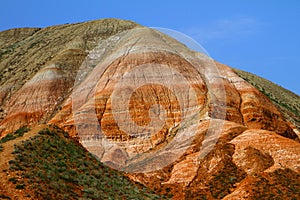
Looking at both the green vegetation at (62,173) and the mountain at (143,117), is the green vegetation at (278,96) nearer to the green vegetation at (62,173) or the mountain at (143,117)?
the mountain at (143,117)

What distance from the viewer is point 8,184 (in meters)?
21.2

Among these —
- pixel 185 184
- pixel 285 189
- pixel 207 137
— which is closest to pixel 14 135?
pixel 185 184

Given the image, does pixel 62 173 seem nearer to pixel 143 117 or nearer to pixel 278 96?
pixel 143 117

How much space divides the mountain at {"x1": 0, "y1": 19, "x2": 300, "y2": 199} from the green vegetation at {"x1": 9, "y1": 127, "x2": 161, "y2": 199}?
0.10 meters

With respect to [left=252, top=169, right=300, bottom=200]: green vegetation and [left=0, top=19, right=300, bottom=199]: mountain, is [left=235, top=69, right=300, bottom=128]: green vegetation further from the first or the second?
[left=252, top=169, right=300, bottom=200]: green vegetation

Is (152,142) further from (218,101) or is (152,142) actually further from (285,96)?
(285,96)

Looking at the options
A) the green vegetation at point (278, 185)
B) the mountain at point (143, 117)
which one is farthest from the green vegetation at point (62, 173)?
the green vegetation at point (278, 185)

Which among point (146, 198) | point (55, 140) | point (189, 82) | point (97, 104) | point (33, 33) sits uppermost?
point (33, 33)

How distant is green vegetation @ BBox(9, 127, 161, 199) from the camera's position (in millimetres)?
22061

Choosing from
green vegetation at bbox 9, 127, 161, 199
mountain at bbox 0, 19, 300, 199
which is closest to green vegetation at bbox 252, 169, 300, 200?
mountain at bbox 0, 19, 300, 199

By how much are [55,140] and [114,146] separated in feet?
87.0

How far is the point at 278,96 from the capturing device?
86.3 meters

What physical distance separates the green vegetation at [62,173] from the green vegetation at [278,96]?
47.1 metres

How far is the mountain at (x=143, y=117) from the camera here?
102 feet
